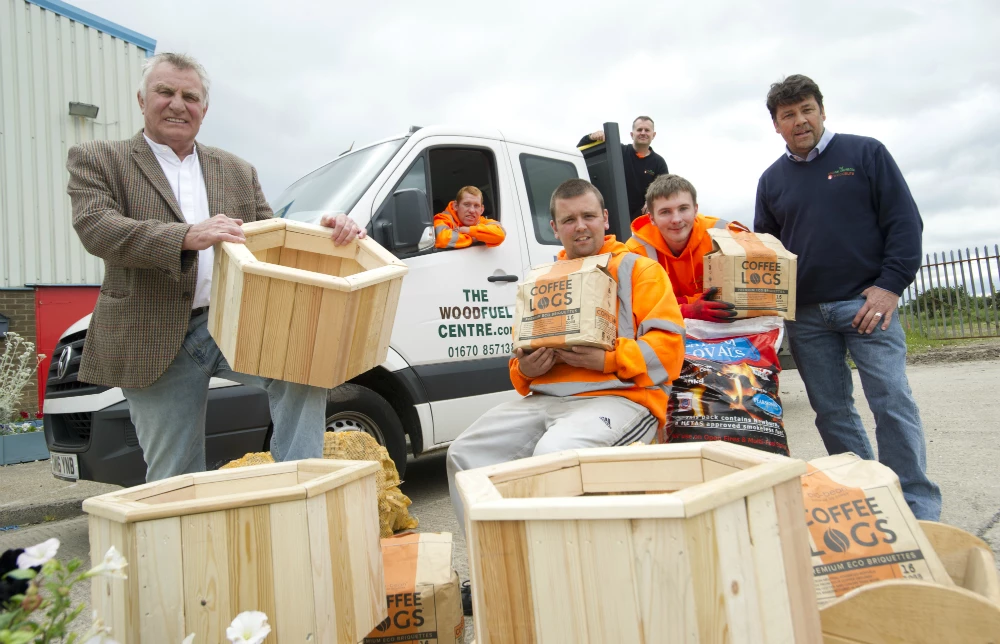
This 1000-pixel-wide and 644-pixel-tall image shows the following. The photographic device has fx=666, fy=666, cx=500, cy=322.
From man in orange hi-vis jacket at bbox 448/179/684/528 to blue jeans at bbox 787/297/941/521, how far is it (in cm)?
97

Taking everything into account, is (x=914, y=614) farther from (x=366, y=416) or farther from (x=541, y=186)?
(x=541, y=186)

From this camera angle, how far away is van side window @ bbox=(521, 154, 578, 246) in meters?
4.77

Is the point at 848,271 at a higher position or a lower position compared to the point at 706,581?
higher

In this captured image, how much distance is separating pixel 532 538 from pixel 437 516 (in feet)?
9.65

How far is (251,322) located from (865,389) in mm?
2638

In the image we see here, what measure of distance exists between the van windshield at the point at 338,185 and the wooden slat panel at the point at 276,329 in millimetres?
1875

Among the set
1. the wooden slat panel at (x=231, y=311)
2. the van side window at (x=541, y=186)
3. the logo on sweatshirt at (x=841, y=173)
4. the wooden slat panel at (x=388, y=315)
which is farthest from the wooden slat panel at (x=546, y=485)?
the van side window at (x=541, y=186)

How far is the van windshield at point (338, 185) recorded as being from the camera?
3.92 meters

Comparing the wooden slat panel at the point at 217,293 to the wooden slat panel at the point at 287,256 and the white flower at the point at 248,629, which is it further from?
the white flower at the point at 248,629

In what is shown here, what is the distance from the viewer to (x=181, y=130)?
2.34 metres

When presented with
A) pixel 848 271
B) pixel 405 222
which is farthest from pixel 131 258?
pixel 848 271

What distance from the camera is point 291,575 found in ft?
4.92

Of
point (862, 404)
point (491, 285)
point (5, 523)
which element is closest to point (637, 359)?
point (491, 285)

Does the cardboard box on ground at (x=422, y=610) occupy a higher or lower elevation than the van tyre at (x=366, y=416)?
lower
